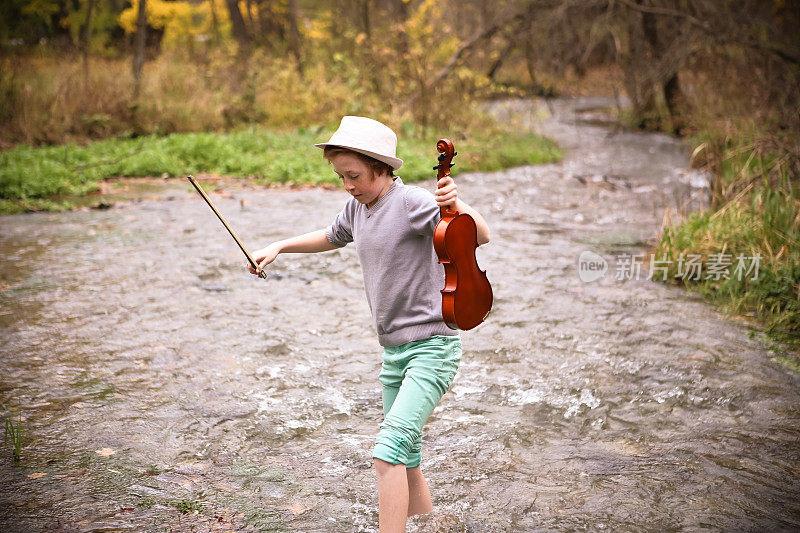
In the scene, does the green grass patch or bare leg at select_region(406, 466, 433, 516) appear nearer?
bare leg at select_region(406, 466, 433, 516)

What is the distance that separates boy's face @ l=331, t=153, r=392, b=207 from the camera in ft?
8.59

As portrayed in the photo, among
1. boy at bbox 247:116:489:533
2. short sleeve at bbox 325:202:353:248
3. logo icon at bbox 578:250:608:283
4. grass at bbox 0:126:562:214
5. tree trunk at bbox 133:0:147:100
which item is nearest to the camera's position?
boy at bbox 247:116:489:533

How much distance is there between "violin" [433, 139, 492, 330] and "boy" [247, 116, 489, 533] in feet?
0.18

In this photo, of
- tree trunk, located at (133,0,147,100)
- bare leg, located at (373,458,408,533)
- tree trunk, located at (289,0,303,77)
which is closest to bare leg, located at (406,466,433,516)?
bare leg, located at (373,458,408,533)

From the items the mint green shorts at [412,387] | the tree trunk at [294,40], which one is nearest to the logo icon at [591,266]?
the mint green shorts at [412,387]

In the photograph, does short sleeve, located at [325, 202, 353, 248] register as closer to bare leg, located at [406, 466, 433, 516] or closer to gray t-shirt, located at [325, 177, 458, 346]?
gray t-shirt, located at [325, 177, 458, 346]

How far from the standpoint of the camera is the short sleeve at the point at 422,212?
262 cm

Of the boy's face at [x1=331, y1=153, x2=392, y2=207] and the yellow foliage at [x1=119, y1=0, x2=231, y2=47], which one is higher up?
the yellow foliage at [x1=119, y1=0, x2=231, y2=47]

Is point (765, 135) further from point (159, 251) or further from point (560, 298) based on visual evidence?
point (159, 251)

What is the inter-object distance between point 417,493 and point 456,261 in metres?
0.92

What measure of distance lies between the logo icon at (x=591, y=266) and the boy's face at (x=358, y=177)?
404cm

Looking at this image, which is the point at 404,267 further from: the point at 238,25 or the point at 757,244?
the point at 238,25

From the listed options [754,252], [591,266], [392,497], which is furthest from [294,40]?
[392,497]

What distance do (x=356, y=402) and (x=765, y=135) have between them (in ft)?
16.6
